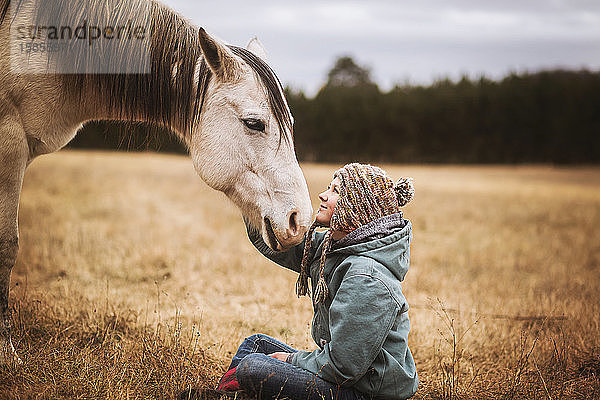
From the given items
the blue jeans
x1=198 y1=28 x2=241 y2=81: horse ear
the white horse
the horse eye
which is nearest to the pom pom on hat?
the white horse

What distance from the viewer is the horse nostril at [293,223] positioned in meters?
2.46

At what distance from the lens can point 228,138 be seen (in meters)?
2.65

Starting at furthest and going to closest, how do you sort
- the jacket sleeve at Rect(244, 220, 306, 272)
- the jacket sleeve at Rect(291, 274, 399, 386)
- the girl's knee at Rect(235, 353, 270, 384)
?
1. the jacket sleeve at Rect(244, 220, 306, 272)
2. the girl's knee at Rect(235, 353, 270, 384)
3. the jacket sleeve at Rect(291, 274, 399, 386)

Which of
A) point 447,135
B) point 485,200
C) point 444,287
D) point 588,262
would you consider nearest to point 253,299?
point 444,287

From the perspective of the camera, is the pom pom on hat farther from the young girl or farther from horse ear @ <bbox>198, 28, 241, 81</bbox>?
horse ear @ <bbox>198, 28, 241, 81</bbox>

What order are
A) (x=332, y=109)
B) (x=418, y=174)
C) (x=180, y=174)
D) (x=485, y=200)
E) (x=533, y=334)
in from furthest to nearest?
(x=332, y=109) → (x=418, y=174) → (x=180, y=174) → (x=485, y=200) → (x=533, y=334)

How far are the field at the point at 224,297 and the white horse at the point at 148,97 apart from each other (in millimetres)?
405

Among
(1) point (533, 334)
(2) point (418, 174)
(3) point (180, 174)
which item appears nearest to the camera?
(1) point (533, 334)

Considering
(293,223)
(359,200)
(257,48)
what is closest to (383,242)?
(359,200)

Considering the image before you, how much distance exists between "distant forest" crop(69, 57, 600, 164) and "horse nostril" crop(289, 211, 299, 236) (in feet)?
60.5

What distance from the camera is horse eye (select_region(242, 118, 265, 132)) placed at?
2594mm

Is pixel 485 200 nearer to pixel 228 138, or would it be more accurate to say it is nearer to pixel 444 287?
pixel 444 287

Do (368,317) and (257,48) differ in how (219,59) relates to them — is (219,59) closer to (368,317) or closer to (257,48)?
(257,48)

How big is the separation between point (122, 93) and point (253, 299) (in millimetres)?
2507
